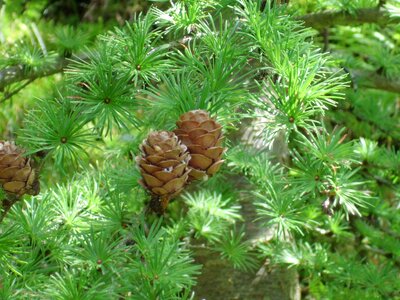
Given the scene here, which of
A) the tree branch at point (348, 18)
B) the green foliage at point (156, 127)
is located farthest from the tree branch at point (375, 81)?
the green foliage at point (156, 127)

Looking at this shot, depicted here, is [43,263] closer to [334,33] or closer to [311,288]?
[311,288]

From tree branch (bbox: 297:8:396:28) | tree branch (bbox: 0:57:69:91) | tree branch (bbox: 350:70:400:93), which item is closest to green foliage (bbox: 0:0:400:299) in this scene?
tree branch (bbox: 0:57:69:91)

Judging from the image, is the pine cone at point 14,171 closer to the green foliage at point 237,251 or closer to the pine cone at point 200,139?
the pine cone at point 200,139

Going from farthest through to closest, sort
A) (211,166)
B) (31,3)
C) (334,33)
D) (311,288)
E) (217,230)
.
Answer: (31,3)
(334,33)
(311,288)
(217,230)
(211,166)

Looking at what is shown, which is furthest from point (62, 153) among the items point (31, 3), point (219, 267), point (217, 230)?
point (31, 3)

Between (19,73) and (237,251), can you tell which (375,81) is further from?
(19,73)

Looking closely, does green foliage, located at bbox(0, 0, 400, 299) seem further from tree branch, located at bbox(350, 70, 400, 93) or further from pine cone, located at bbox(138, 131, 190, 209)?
tree branch, located at bbox(350, 70, 400, 93)

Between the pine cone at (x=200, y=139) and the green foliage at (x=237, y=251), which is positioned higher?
the pine cone at (x=200, y=139)
